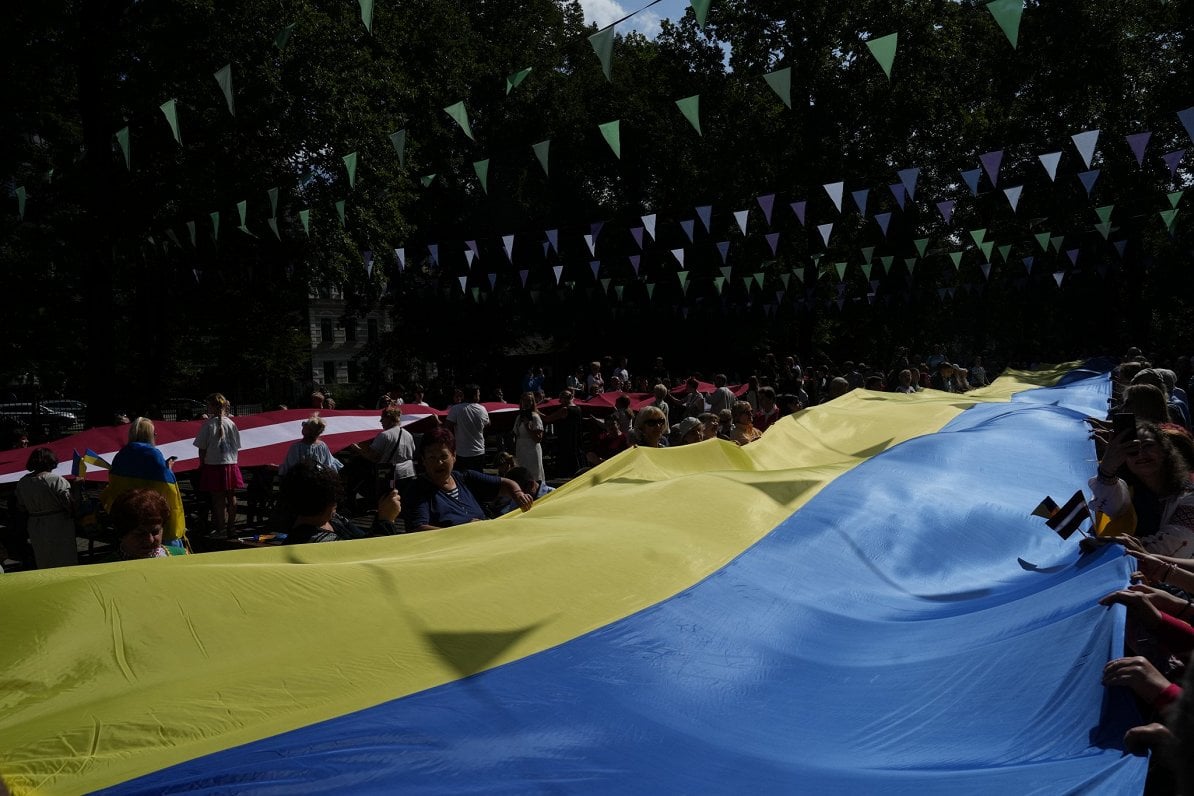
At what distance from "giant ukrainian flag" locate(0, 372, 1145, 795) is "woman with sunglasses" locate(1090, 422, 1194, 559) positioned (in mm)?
306

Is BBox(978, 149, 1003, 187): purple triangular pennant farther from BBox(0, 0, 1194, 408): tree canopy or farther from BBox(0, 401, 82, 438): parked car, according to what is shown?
BBox(0, 401, 82, 438): parked car

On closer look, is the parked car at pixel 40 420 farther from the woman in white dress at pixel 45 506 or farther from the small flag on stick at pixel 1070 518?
the small flag on stick at pixel 1070 518

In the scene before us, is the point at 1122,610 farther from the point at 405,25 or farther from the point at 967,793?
the point at 405,25

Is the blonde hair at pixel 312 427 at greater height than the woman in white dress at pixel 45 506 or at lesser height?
greater

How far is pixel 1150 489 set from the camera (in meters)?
4.12

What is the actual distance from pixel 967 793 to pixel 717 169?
29.9m

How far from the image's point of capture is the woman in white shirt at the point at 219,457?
10.7 m

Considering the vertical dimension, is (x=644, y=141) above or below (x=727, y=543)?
above

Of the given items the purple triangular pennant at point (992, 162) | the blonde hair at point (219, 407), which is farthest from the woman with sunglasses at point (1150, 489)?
the purple triangular pennant at point (992, 162)

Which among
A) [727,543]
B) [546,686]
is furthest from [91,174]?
[546,686]

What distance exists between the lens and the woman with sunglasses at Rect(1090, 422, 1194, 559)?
3.87 m

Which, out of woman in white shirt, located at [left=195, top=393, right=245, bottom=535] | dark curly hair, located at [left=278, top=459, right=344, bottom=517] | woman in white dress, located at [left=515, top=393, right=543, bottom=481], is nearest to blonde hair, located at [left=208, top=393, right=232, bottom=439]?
woman in white shirt, located at [left=195, top=393, right=245, bottom=535]

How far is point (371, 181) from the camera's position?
70.2ft

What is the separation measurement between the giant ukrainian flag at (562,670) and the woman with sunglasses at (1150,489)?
12.0 inches
